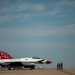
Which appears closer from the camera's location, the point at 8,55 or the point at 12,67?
the point at 12,67

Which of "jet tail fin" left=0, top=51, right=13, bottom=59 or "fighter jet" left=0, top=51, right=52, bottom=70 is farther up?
"jet tail fin" left=0, top=51, right=13, bottom=59

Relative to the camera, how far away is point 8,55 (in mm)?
59500

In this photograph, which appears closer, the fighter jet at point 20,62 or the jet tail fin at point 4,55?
the fighter jet at point 20,62

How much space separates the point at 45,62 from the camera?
2090 inches

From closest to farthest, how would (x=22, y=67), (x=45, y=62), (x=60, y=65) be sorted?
1. (x=60, y=65)
2. (x=45, y=62)
3. (x=22, y=67)

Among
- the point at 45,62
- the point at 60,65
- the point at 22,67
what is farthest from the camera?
the point at 22,67

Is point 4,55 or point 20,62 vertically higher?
point 4,55

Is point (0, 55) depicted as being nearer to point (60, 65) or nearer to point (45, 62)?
point (45, 62)

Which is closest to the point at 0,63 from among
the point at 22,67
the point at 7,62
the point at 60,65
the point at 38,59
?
the point at 7,62

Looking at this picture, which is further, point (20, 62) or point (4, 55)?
point (4, 55)

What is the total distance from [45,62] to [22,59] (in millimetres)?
5060

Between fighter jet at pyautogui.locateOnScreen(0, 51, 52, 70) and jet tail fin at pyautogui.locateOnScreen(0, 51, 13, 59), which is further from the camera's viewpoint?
jet tail fin at pyautogui.locateOnScreen(0, 51, 13, 59)

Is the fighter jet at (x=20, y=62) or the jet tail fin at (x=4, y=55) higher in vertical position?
the jet tail fin at (x=4, y=55)

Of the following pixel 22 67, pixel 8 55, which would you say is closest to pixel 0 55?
pixel 8 55
